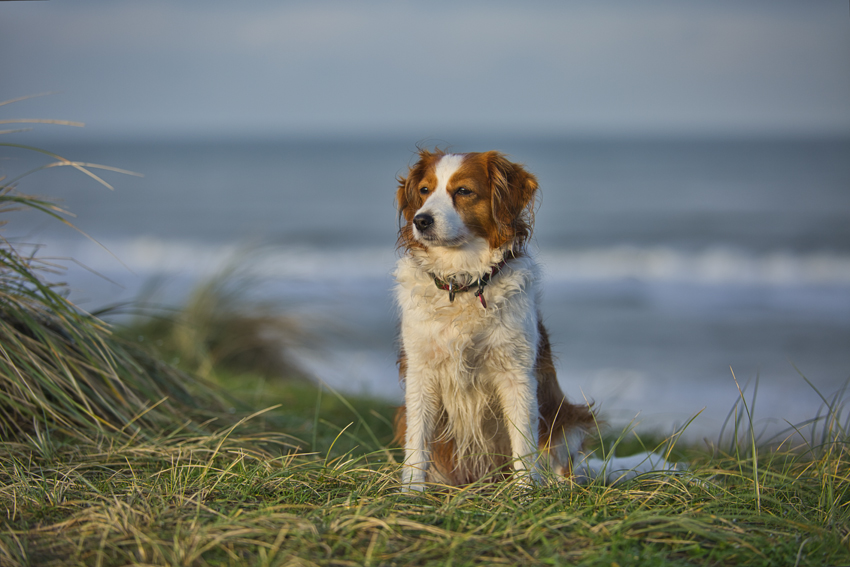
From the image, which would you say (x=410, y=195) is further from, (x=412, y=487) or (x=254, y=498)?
(x=254, y=498)

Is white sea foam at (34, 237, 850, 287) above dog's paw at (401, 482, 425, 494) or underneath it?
above

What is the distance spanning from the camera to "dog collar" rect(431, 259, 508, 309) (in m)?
2.60

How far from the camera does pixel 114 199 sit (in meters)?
20.9

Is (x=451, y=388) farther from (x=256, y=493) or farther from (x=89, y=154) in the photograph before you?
(x=89, y=154)

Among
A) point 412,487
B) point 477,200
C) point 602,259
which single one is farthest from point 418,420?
point 602,259

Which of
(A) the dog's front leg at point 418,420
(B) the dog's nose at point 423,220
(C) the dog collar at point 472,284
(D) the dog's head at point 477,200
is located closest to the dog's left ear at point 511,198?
(D) the dog's head at point 477,200

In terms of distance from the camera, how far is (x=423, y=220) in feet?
8.36

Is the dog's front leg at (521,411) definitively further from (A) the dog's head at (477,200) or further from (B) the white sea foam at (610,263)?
(B) the white sea foam at (610,263)

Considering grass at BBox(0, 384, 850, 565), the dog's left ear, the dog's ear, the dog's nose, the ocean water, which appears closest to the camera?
grass at BBox(0, 384, 850, 565)

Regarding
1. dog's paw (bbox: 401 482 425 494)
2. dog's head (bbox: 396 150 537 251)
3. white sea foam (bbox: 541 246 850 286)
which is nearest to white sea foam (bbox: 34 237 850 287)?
white sea foam (bbox: 541 246 850 286)

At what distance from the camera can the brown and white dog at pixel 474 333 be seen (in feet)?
8.34

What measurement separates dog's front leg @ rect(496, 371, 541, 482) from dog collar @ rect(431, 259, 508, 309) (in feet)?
1.28

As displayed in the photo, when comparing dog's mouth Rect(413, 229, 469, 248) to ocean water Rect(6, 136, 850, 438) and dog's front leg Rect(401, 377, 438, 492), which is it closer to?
ocean water Rect(6, 136, 850, 438)

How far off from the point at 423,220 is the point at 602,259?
39.0 ft
